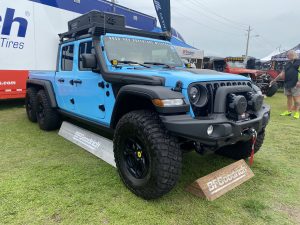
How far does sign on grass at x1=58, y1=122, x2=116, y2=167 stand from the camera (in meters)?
3.88

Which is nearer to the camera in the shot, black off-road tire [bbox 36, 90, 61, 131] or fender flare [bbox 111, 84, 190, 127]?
fender flare [bbox 111, 84, 190, 127]

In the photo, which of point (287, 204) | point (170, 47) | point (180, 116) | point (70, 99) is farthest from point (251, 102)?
point (70, 99)

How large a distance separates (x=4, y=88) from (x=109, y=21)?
184 inches

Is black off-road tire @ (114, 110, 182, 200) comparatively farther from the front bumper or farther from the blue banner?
the blue banner

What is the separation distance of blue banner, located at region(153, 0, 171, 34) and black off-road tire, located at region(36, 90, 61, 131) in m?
8.50

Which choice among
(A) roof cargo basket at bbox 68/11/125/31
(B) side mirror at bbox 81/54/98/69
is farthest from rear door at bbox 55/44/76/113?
(B) side mirror at bbox 81/54/98/69

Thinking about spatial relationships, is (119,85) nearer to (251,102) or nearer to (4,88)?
(251,102)

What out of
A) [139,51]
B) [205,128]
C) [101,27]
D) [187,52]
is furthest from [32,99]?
[187,52]

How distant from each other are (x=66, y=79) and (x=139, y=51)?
148 cm

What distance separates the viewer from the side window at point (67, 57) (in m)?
4.61

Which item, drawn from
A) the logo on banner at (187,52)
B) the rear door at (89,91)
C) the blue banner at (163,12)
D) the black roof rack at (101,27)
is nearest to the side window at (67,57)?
the black roof rack at (101,27)

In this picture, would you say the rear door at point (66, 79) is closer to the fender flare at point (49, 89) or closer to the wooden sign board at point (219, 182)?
the fender flare at point (49, 89)

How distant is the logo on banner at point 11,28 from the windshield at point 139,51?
15.5 ft

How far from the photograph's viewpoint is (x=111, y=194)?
304 centimetres
